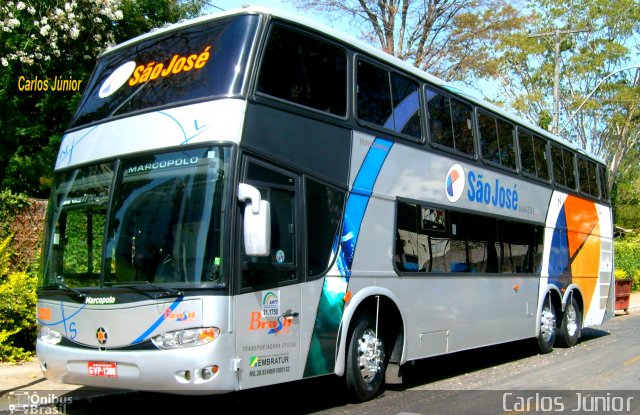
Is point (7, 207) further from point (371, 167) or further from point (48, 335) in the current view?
point (371, 167)

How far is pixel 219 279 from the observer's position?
6.27 metres

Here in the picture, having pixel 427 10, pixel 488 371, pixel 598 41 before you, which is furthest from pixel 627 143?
pixel 488 371

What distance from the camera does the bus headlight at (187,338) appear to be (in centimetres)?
619

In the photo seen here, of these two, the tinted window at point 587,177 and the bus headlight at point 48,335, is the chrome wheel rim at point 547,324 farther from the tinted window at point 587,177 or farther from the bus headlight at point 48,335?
the bus headlight at point 48,335

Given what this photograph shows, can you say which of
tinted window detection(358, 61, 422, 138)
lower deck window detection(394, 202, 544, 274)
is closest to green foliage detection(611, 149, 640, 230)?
lower deck window detection(394, 202, 544, 274)

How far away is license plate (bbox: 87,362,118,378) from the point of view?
6.45m

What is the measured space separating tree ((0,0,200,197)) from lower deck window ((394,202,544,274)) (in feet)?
31.2

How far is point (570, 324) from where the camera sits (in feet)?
46.8

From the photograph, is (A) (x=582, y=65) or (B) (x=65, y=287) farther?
(A) (x=582, y=65)

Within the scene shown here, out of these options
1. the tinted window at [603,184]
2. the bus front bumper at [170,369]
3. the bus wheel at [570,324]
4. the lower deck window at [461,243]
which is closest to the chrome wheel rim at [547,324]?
the bus wheel at [570,324]

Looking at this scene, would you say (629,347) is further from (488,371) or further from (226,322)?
(226,322)

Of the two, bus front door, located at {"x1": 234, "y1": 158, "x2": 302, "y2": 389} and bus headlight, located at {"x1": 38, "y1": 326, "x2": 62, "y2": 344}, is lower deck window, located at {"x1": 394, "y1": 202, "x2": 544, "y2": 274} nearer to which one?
bus front door, located at {"x1": 234, "y1": 158, "x2": 302, "y2": 389}

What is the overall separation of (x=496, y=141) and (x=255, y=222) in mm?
6572

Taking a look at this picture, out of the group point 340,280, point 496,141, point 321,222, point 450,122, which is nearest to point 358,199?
point 321,222
